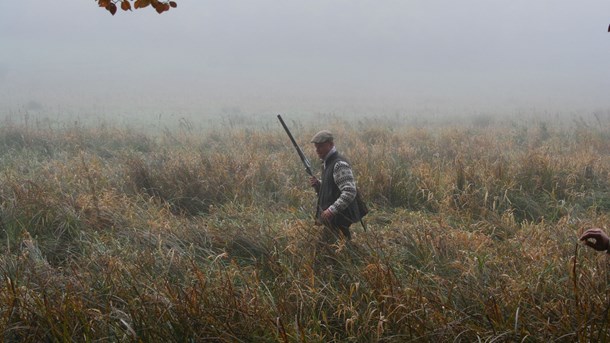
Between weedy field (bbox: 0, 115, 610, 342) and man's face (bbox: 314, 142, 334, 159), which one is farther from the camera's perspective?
man's face (bbox: 314, 142, 334, 159)

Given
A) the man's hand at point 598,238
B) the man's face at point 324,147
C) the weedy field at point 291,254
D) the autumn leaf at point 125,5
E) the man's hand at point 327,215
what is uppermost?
the autumn leaf at point 125,5

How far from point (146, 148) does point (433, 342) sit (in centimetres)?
1040

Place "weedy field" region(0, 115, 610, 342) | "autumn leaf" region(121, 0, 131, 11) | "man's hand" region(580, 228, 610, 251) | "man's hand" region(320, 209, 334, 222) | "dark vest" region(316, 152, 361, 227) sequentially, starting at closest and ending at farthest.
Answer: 1. "man's hand" region(580, 228, 610, 251)
2. "autumn leaf" region(121, 0, 131, 11)
3. "weedy field" region(0, 115, 610, 342)
4. "man's hand" region(320, 209, 334, 222)
5. "dark vest" region(316, 152, 361, 227)

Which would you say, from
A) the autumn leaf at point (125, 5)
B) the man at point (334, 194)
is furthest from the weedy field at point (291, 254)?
the autumn leaf at point (125, 5)

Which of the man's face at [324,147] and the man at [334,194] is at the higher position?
the man's face at [324,147]

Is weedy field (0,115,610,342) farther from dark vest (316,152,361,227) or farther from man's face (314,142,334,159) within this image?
man's face (314,142,334,159)

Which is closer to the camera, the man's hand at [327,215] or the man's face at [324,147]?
the man's hand at [327,215]

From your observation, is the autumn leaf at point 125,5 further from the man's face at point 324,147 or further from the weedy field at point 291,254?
the man's face at point 324,147

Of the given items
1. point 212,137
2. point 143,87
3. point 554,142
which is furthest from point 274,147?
point 143,87

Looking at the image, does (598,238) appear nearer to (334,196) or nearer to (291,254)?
(334,196)

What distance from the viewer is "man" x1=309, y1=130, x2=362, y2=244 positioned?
433 centimetres

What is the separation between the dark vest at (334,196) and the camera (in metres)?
4.49

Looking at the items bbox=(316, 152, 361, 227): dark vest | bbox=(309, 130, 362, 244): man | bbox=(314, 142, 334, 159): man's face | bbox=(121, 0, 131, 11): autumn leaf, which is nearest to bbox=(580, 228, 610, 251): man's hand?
bbox=(309, 130, 362, 244): man

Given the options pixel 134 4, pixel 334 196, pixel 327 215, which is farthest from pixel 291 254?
pixel 134 4
